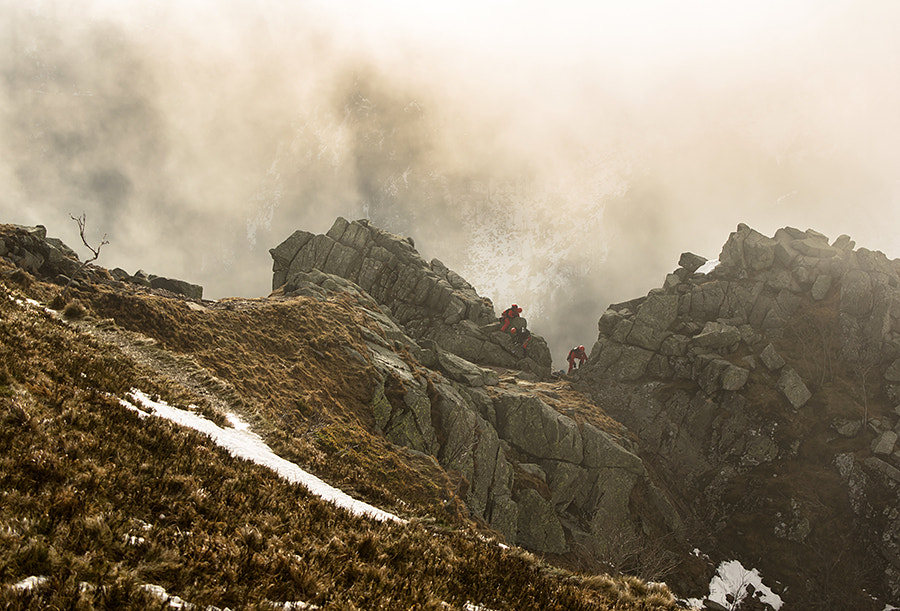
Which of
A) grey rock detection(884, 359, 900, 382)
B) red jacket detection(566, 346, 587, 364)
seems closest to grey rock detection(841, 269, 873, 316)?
grey rock detection(884, 359, 900, 382)

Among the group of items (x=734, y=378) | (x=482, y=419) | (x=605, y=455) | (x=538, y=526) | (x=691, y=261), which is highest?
(x=691, y=261)

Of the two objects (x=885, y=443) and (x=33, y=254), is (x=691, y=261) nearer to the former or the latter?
(x=885, y=443)

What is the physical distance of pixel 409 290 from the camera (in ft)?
253

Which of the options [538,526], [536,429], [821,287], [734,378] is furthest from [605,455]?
[821,287]

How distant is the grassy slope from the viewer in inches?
179

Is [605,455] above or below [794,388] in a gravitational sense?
below

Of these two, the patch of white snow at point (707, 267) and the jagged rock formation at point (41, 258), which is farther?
the patch of white snow at point (707, 267)

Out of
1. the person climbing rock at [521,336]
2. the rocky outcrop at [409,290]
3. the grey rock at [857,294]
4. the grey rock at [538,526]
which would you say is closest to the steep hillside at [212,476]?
the grey rock at [538,526]

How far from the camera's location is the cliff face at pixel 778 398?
48.7 meters

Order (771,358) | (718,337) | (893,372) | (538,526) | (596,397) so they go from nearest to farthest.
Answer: (538,526)
(893,372)
(771,358)
(718,337)
(596,397)

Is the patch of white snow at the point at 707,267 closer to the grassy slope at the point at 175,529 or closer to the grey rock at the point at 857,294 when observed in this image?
the grey rock at the point at 857,294

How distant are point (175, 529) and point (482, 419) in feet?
131

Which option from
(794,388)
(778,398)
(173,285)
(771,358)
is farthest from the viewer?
(771,358)

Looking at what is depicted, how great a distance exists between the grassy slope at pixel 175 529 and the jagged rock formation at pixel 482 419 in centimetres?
2211
